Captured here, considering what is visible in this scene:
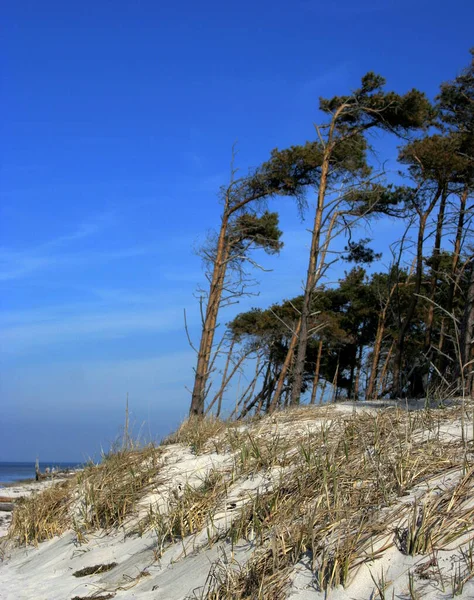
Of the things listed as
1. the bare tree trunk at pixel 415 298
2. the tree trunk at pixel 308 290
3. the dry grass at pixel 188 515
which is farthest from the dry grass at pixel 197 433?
the bare tree trunk at pixel 415 298

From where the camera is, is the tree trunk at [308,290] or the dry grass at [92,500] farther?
the tree trunk at [308,290]

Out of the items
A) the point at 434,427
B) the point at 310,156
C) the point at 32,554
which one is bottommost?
the point at 32,554

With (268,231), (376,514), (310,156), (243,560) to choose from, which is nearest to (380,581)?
(376,514)

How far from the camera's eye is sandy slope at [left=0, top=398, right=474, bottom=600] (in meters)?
3.29

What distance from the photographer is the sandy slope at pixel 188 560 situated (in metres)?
3.29

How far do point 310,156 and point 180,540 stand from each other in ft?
40.3

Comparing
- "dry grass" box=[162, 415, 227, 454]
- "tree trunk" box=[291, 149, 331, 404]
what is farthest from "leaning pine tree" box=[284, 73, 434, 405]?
"dry grass" box=[162, 415, 227, 454]

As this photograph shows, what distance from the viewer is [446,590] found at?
3.07 metres

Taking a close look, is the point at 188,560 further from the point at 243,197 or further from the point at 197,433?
the point at 243,197

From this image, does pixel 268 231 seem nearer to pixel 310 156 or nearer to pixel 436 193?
pixel 310 156

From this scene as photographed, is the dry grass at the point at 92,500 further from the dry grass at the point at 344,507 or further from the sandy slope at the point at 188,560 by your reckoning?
the dry grass at the point at 344,507

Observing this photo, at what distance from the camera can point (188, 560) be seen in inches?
172

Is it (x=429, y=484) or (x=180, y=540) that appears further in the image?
(x=180, y=540)

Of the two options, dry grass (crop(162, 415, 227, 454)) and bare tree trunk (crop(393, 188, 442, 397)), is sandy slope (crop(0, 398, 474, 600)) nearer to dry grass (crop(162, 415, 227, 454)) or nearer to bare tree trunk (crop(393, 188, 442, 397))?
dry grass (crop(162, 415, 227, 454))
